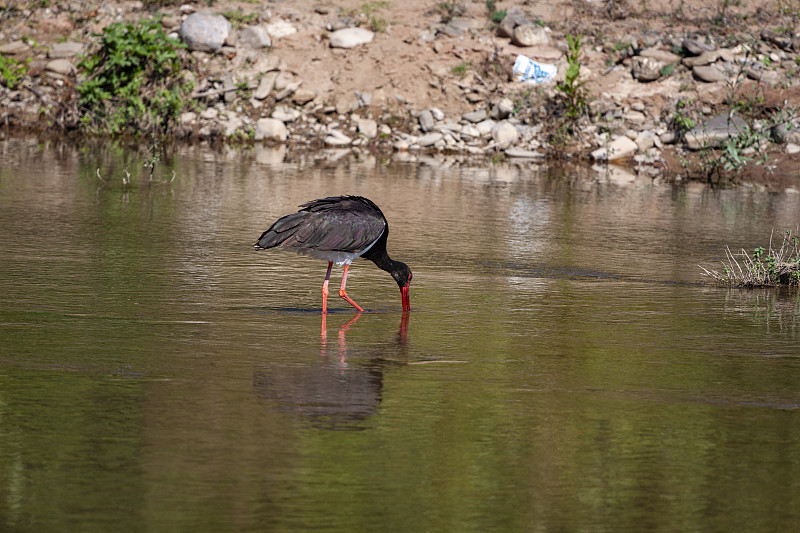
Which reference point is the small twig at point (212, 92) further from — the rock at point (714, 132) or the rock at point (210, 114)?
the rock at point (714, 132)

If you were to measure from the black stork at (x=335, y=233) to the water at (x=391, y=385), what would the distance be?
49cm

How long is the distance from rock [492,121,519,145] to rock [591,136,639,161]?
2.02 meters

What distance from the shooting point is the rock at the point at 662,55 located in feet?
94.9

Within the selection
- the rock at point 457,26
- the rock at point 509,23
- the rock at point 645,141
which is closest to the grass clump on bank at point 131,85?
the rock at point 457,26

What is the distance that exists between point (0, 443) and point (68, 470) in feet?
1.90

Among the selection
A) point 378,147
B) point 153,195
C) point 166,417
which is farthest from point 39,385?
point 378,147

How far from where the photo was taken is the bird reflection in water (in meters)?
6.89

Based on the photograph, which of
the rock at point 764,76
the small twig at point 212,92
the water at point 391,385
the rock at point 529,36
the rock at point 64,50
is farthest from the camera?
the rock at point 529,36

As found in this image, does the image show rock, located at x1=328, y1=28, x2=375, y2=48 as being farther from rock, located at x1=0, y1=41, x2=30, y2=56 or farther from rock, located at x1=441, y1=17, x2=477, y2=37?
rock, located at x1=0, y1=41, x2=30, y2=56

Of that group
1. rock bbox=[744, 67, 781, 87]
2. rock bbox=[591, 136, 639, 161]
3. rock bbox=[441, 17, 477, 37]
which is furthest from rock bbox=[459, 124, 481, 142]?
rock bbox=[744, 67, 781, 87]

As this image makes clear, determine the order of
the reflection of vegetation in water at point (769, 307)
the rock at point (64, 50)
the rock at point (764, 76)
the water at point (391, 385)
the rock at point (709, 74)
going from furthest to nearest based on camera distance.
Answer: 1. the rock at point (64, 50)
2. the rock at point (709, 74)
3. the rock at point (764, 76)
4. the reflection of vegetation in water at point (769, 307)
5. the water at point (391, 385)

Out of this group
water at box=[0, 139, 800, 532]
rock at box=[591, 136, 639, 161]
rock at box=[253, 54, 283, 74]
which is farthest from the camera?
rock at box=[253, 54, 283, 74]

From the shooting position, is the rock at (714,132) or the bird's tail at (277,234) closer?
the bird's tail at (277,234)

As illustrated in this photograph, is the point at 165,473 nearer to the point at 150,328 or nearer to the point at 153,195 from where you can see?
the point at 150,328
